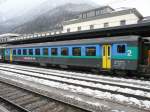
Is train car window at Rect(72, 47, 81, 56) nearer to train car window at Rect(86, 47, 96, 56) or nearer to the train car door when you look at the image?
train car window at Rect(86, 47, 96, 56)

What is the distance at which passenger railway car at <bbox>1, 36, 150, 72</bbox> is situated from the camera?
44.2 feet

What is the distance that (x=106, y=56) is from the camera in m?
15.0

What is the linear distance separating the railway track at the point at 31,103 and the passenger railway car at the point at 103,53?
749cm

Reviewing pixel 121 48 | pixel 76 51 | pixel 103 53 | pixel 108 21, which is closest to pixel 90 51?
pixel 103 53

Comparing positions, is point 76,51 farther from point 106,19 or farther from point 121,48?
point 106,19

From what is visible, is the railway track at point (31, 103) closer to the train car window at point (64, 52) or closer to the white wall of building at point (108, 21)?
the train car window at point (64, 52)

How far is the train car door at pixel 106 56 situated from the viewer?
14807 millimetres

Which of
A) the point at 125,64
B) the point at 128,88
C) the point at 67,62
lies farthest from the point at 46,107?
the point at 67,62

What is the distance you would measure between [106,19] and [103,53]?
26.9 metres

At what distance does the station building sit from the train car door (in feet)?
77.8

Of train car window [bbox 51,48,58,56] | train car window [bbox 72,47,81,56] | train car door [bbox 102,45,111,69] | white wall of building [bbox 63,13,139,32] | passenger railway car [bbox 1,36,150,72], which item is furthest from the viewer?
white wall of building [bbox 63,13,139,32]

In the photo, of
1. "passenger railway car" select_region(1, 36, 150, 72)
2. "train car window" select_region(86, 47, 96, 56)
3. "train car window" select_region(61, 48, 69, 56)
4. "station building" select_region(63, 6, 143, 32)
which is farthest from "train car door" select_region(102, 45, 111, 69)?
"station building" select_region(63, 6, 143, 32)

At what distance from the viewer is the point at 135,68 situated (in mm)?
13383

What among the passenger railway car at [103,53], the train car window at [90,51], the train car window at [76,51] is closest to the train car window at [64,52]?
the passenger railway car at [103,53]
